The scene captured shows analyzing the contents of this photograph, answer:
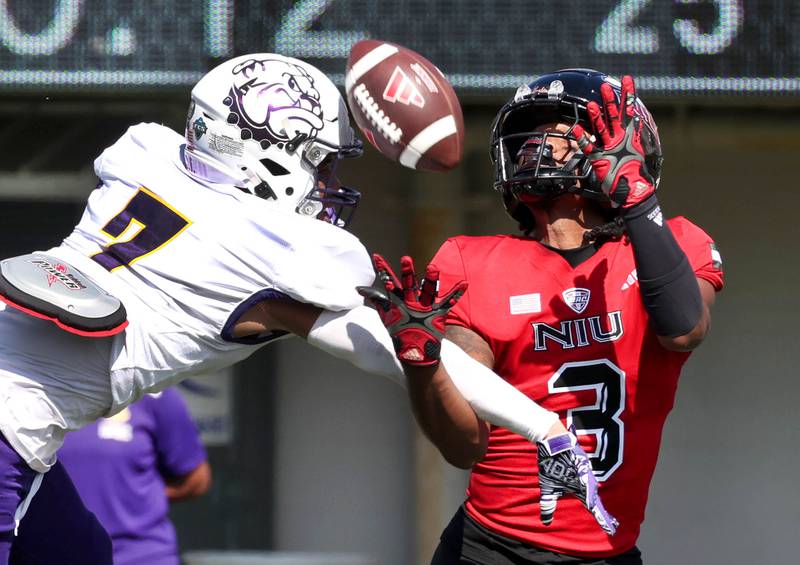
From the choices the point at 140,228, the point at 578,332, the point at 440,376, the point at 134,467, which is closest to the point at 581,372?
the point at 578,332

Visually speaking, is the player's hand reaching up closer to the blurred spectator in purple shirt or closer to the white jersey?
the white jersey

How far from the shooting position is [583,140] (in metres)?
2.44

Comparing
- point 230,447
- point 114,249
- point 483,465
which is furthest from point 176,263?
point 230,447

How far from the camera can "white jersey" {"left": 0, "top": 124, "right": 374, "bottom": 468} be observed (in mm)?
2248

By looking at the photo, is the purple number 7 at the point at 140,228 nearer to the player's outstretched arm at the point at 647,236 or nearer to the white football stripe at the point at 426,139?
the white football stripe at the point at 426,139

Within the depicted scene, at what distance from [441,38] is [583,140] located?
1.50 m

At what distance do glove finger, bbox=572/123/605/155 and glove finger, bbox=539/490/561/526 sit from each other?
2.09 feet

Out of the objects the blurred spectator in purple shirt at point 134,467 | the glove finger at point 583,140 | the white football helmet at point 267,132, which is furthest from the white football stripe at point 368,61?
the blurred spectator in purple shirt at point 134,467

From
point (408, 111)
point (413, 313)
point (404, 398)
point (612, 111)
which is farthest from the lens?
point (404, 398)

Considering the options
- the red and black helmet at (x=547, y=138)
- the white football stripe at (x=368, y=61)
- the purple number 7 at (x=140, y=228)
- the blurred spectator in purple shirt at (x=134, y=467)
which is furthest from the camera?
the blurred spectator in purple shirt at (x=134, y=467)

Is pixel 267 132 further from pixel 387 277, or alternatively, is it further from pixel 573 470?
pixel 573 470

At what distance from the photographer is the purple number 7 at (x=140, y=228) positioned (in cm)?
229

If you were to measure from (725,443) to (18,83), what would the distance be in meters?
3.18

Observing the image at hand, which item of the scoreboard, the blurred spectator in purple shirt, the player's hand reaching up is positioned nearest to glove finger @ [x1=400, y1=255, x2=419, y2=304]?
the player's hand reaching up
